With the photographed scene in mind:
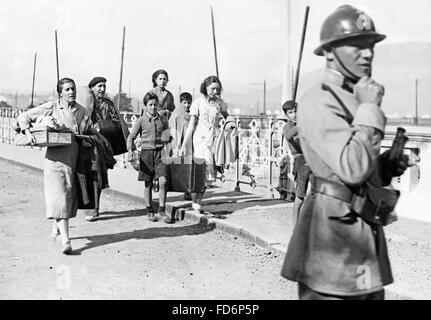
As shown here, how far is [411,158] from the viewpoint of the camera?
9.74 ft

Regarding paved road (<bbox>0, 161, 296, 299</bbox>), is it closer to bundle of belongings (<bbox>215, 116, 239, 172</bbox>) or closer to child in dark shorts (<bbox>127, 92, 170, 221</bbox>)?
child in dark shorts (<bbox>127, 92, 170, 221</bbox>)

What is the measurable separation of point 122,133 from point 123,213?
52.2 inches

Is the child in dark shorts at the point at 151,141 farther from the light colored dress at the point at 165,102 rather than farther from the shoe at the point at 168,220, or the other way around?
the light colored dress at the point at 165,102

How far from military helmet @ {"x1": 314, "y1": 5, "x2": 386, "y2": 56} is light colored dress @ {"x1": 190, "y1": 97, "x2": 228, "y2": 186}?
19.1 ft

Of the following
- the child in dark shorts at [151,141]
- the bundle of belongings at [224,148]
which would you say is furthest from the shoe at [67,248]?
the bundle of belongings at [224,148]

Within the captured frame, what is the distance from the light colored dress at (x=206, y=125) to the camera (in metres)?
8.75

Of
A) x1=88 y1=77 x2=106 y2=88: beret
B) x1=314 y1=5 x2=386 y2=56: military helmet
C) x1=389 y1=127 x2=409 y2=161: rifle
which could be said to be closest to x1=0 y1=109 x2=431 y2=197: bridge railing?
x1=88 y1=77 x2=106 y2=88: beret

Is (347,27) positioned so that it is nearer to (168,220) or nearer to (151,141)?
(151,141)

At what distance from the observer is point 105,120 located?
9320 millimetres

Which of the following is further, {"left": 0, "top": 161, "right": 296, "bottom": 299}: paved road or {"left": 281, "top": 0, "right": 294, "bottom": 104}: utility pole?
{"left": 281, "top": 0, "right": 294, "bottom": 104}: utility pole

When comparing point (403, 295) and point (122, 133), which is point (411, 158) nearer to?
point (403, 295)

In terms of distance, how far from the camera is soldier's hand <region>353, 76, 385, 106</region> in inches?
108

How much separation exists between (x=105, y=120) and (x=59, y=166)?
2.38 metres
